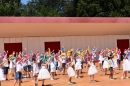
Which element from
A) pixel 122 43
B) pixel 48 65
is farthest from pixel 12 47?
pixel 122 43

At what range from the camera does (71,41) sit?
80.6ft

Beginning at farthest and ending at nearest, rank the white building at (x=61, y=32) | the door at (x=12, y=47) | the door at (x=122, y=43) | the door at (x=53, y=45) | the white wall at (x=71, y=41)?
the door at (x=122, y=43) → the door at (x=53, y=45) → the white wall at (x=71, y=41) → the door at (x=12, y=47) → the white building at (x=61, y=32)

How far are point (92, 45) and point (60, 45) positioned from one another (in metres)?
3.46

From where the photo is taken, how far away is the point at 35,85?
523 inches

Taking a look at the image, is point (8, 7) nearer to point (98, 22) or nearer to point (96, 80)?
point (98, 22)

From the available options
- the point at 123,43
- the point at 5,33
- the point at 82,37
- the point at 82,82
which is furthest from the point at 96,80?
the point at 123,43

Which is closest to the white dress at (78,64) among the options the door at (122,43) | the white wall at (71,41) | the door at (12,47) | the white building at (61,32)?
the white building at (61,32)

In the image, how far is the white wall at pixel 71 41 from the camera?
73.5 feet

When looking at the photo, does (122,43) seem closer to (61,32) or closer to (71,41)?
(71,41)

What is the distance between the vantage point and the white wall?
2239 centimetres

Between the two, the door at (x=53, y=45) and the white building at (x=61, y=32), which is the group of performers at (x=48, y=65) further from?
the door at (x=53, y=45)

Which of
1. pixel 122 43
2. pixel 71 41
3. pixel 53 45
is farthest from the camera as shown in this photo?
pixel 122 43

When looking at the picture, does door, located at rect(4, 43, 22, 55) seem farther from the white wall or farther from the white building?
the white wall

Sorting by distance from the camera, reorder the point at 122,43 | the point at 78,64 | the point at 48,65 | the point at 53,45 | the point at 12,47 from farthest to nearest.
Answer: the point at 122,43 < the point at 53,45 < the point at 12,47 < the point at 78,64 < the point at 48,65
